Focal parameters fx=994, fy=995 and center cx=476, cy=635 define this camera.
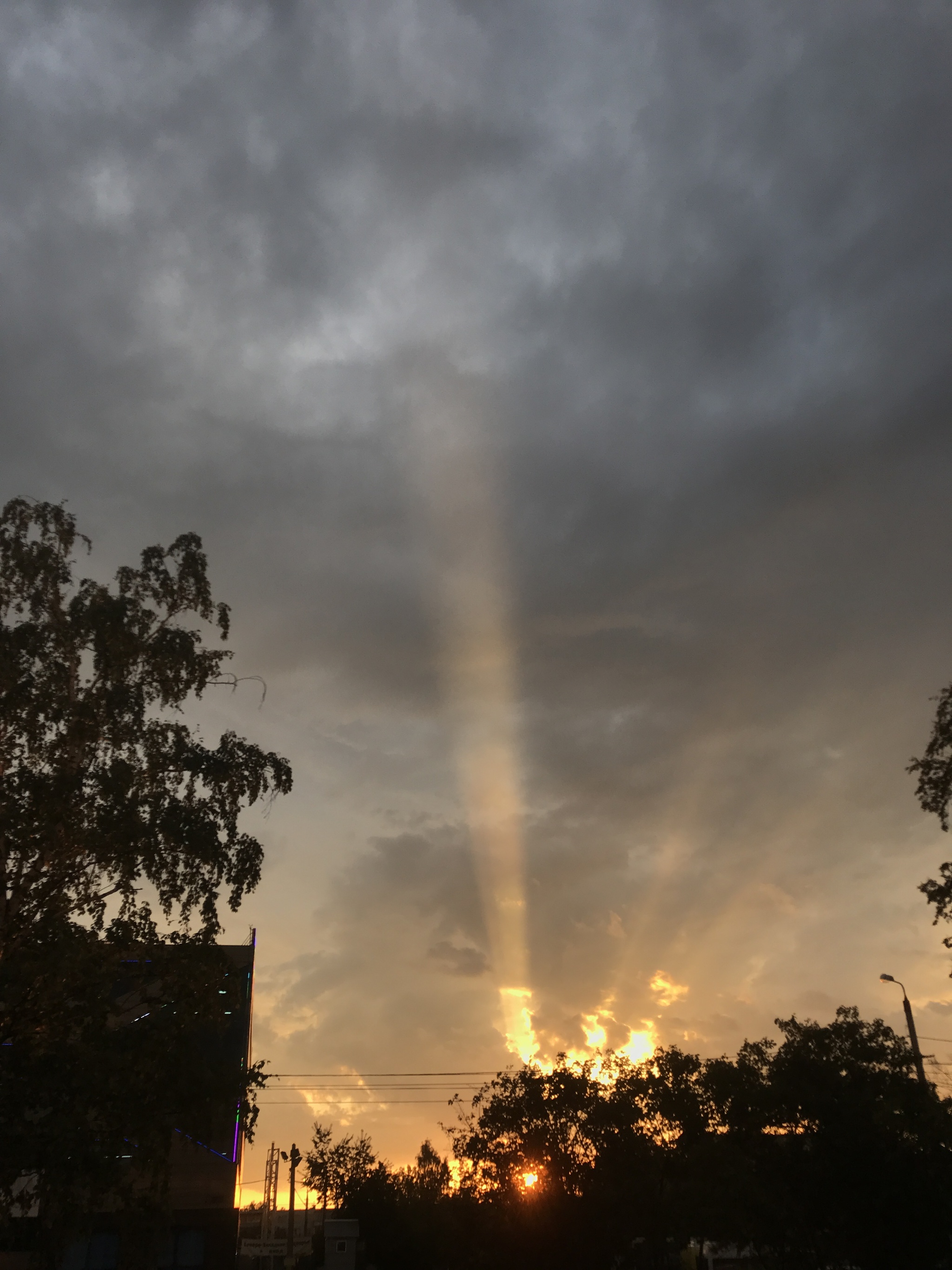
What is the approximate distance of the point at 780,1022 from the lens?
39156 millimetres

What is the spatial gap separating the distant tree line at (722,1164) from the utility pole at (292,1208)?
11.3 m

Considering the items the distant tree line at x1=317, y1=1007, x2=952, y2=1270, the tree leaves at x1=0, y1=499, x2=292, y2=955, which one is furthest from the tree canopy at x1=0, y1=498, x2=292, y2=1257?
the distant tree line at x1=317, y1=1007, x2=952, y2=1270

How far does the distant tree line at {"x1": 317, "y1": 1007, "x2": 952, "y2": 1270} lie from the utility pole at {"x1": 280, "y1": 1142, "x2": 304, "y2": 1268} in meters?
11.3

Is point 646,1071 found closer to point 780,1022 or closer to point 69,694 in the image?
point 780,1022

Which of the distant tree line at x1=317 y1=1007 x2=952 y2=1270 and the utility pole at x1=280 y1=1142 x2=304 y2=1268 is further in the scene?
the utility pole at x1=280 y1=1142 x2=304 y2=1268

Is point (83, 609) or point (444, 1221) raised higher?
point (83, 609)

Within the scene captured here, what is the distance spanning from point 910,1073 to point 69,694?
3230 centimetres

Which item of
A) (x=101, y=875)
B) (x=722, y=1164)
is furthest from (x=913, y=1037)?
(x=101, y=875)

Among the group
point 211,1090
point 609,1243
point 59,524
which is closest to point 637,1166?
point 609,1243

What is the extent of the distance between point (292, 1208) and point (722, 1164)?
43726 mm

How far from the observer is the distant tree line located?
34250mm

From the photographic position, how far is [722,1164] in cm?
3897

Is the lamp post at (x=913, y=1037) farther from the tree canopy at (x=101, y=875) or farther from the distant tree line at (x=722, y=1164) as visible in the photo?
the tree canopy at (x=101, y=875)

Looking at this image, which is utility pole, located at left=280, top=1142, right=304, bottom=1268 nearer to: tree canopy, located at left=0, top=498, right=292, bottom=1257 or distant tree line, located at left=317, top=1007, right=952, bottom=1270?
distant tree line, located at left=317, top=1007, right=952, bottom=1270
